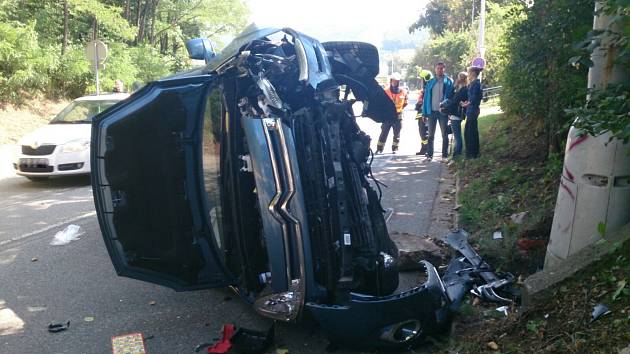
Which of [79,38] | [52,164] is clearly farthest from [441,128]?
[79,38]

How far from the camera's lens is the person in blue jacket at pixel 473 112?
9234mm

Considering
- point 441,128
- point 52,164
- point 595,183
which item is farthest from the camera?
point 441,128

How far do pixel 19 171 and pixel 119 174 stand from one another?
22.6 feet

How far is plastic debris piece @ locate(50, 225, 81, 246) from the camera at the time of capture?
614cm

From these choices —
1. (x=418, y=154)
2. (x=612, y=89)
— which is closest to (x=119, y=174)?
(x=612, y=89)

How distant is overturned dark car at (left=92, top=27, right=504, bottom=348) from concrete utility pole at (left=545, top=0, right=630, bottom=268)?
2.42 ft

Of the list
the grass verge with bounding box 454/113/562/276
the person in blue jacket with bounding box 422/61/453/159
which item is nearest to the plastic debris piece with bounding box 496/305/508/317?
the grass verge with bounding box 454/113/562/276

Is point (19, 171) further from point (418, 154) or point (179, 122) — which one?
point (418, 154)

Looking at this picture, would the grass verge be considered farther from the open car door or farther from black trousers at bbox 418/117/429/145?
the open car door

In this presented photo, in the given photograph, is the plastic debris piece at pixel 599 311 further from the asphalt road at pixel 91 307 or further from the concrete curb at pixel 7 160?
the concrete curb at pixel 7 160

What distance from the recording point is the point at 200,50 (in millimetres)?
5250

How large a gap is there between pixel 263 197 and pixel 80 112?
8583mm

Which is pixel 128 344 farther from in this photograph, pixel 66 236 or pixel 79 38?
pixel 79 38

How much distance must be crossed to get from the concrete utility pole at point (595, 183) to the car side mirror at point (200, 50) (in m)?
3.33
